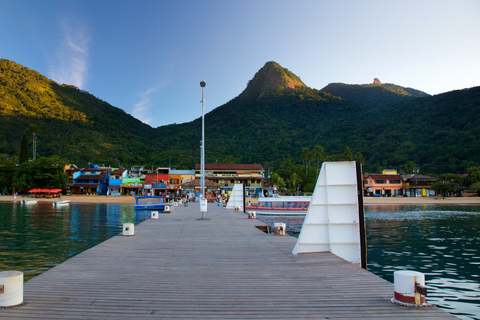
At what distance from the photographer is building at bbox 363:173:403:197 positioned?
247 feet

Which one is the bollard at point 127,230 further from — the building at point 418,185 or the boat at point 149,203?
the building at point 418,185

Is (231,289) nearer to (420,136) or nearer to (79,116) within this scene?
(420,136)

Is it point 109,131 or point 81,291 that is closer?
point 81,291

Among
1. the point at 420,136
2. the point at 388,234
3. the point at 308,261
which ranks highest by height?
the point at 420,136

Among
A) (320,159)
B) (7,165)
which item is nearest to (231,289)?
(7,165)

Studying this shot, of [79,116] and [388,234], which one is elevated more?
[79,116]

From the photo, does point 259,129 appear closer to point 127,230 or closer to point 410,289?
point 127,230

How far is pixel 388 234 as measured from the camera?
62.4 feet

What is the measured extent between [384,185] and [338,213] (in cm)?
7600

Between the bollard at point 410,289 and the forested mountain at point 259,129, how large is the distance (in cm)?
8787

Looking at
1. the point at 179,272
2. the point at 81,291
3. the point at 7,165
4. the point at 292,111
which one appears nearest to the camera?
the point at 81,291

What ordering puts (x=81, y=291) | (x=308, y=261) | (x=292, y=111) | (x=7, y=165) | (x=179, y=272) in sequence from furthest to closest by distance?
(x=292, y=111) < (x=7, y=165) < (x=308, y=261) < (x=179, y=272) < (x=81, y=291)

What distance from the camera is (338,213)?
24.8 ft

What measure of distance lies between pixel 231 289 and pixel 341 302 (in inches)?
67.7
